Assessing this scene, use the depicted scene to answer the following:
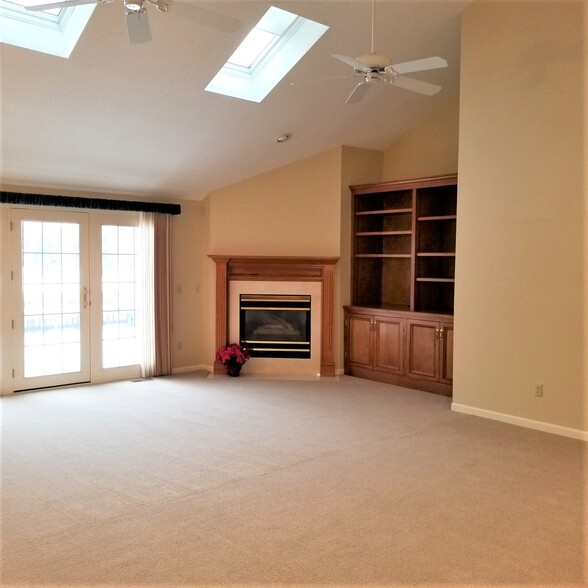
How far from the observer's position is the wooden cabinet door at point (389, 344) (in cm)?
707

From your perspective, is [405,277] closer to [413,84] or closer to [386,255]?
[386,255]

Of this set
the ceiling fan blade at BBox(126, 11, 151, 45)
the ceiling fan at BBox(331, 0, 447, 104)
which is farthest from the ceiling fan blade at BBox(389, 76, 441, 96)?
the ceiling fan blade at BBox(126, 11, 151, 45)

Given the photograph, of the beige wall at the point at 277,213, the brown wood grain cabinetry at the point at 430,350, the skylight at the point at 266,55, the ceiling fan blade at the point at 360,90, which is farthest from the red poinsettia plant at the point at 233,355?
the ceiling fan blade at the point at 360,90

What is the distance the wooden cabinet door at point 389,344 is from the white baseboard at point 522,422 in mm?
1234

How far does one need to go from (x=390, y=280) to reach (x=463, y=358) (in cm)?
→ 240

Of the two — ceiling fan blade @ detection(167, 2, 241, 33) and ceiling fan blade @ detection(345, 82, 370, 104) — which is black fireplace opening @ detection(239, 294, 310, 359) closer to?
ceiling fan blade @ detection(345, 82, 370, 104)

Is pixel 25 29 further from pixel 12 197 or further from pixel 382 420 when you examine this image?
pixel 382 420

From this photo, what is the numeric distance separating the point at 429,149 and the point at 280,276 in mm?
2547

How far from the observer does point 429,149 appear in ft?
25.3

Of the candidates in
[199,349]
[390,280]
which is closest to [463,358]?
[390,280]

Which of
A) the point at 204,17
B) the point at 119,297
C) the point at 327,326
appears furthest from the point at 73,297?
the point at 204,17

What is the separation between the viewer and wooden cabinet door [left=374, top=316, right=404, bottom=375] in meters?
7.07

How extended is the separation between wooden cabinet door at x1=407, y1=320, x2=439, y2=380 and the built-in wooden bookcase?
0.4 inches

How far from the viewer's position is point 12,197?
6344 mm
